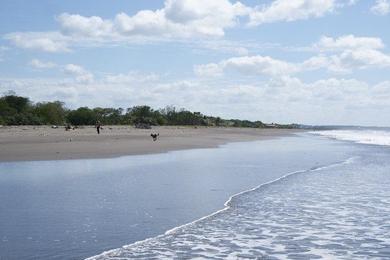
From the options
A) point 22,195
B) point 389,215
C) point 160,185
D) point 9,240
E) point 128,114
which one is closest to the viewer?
point 9,240

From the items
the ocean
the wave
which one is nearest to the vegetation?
the wave

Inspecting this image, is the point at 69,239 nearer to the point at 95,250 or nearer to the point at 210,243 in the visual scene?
the point at 95,250

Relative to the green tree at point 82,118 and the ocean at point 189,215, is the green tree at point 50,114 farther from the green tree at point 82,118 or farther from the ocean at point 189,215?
the ocean at point 189,215

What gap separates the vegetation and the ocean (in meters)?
67.7

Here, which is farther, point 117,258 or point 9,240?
point 9,240

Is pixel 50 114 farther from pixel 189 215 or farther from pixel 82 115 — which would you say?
pixel 189 215

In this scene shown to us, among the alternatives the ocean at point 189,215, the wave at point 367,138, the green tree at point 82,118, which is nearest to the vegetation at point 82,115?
the green tree at point 82,118

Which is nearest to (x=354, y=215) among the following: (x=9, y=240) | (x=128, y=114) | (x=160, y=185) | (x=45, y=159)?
(x=160, y=185)

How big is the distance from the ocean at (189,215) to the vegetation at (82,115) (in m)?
67.7

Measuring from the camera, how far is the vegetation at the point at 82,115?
87.1 metres

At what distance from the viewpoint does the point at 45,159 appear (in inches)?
887

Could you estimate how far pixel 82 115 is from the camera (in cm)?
10562

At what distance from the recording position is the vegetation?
87.1 m

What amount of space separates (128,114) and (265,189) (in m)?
120
